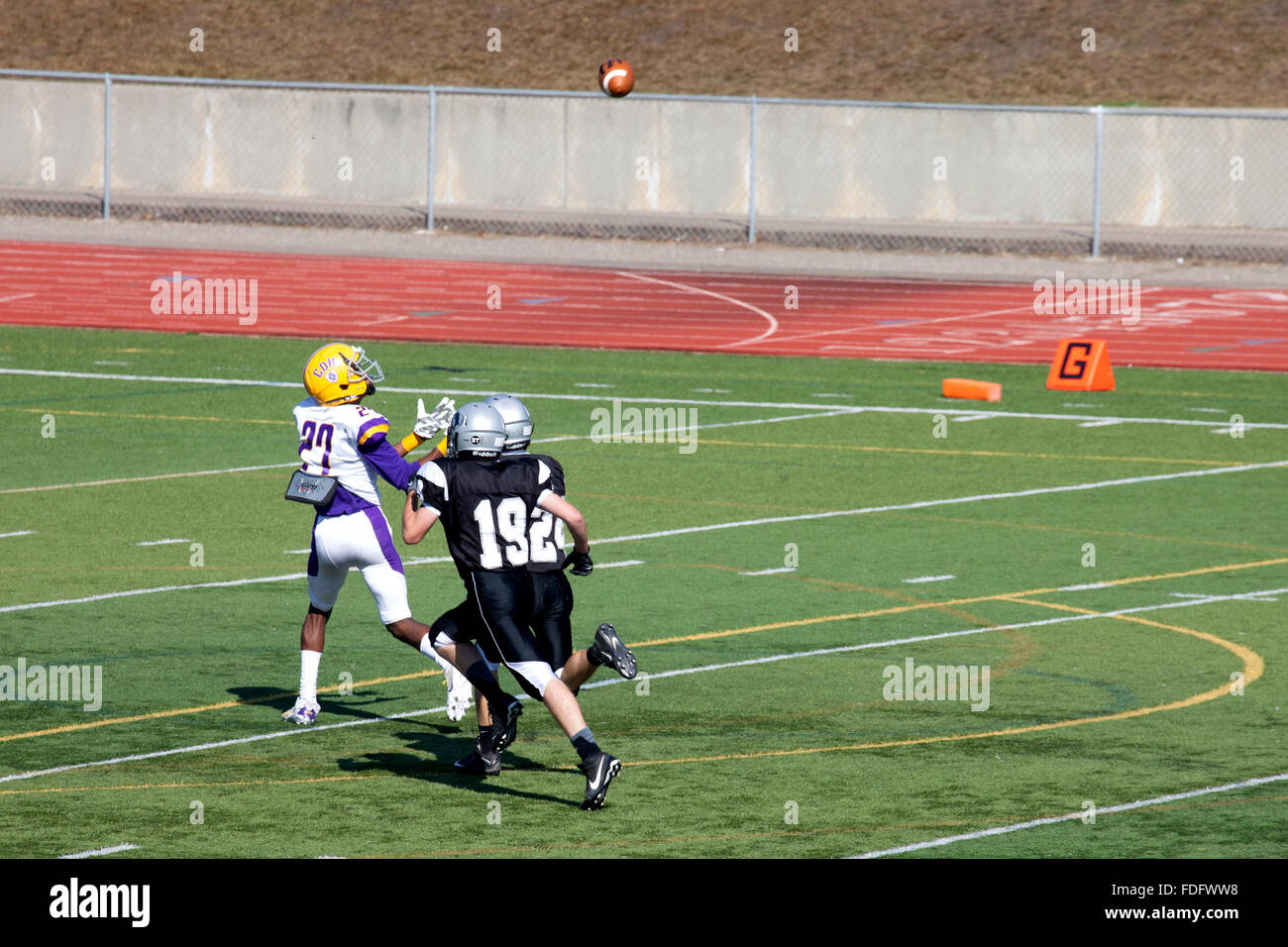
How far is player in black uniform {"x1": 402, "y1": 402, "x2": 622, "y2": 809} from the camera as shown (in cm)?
994

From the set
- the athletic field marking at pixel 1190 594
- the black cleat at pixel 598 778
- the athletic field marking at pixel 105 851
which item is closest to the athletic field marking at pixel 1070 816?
the black cleat at pixel 598 778

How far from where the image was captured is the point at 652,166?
40.7 m

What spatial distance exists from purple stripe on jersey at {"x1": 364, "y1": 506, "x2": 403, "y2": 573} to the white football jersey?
3.2 inches

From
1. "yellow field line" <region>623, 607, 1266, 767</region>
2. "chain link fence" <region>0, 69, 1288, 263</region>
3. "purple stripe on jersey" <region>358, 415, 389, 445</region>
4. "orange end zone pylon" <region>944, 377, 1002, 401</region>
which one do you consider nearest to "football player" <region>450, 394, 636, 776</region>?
"yellow field line" <region>623, 607, 1266, 767</region>

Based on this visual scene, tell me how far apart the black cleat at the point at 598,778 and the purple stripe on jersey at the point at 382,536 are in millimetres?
2287

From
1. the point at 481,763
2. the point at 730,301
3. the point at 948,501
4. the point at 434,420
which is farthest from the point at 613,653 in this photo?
the point at 730,301

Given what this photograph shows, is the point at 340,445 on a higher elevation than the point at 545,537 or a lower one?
higher

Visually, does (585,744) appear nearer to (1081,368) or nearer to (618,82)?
(1081,368)

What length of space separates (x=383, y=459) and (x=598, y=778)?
258 cm

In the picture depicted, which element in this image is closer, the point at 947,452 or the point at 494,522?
the point at 494,522

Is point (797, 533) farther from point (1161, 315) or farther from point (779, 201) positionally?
point (779, 201)

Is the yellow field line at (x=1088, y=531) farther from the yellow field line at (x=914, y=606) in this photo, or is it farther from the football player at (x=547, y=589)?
the football player at (x=547, y=589)

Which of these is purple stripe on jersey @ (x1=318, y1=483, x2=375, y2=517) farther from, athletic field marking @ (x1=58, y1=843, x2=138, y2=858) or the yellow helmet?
athletic field marking @ (x1=58, y1=843, x2=138, y2=858)

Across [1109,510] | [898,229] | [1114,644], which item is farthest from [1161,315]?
[1114,644]
